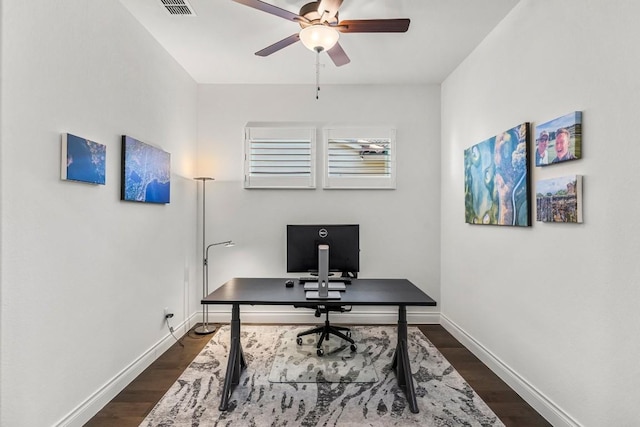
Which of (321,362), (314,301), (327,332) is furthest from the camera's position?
(327,332)

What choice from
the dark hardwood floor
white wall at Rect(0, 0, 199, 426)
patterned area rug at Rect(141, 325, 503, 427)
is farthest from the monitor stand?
white wall at Rect(0, 0, 199, 426)

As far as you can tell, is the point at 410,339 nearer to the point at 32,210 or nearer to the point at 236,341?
the point at 236,341

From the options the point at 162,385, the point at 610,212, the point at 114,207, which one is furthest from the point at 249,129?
the point at 610,212

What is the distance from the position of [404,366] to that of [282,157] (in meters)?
2.61

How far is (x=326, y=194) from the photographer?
408 cm

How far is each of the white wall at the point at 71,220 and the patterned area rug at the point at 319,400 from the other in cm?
53

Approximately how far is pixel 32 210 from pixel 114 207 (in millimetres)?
718

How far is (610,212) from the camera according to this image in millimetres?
1701

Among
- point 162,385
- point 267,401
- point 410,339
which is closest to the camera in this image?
point 267,401

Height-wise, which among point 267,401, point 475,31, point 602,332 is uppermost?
point 475,31

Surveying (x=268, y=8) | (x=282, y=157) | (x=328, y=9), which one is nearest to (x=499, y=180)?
(x=328, y=9)

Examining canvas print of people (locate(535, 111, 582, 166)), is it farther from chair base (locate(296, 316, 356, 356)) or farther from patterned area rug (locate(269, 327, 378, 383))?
chair base (locate(296, 316, 356, 356))

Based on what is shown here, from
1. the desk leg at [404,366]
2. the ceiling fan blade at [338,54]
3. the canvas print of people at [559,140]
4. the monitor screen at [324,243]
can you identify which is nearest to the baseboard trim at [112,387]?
the monitor screen at [324,243]

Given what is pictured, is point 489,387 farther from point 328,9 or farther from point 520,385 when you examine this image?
point 328,9
